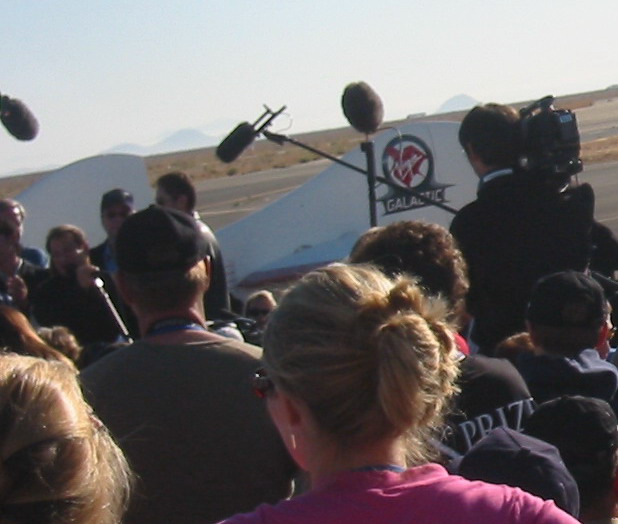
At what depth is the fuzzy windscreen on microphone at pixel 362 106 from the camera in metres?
5.88

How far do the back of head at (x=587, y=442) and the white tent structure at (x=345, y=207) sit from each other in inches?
211

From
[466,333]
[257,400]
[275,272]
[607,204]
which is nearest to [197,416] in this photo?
[257,400]

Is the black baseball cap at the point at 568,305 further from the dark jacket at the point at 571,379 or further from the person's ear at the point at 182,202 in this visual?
the person's ear at the point at 182,202

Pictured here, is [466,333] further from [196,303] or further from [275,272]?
[275,272]

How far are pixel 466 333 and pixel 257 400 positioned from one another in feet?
5.66

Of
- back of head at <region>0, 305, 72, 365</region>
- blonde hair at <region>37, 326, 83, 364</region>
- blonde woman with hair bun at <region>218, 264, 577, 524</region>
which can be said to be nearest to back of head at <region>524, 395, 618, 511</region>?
blonde woman with hair bun at <region>218, 264, 577, 524</region>

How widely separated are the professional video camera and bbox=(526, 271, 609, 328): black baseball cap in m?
1.15

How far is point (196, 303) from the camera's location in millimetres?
2664

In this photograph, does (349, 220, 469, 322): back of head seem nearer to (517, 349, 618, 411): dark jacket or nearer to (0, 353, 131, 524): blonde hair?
(517, 349, 618, 411): dark jacket

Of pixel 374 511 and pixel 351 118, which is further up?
pixel 351 118

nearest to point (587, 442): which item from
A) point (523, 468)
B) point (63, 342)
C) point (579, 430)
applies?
point (579, 430)

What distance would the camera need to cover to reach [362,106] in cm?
588

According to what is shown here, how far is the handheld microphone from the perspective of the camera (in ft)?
18.9

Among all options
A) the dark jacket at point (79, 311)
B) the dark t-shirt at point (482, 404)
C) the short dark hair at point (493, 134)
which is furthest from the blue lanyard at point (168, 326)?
the dark jacket at point (79, 311)
